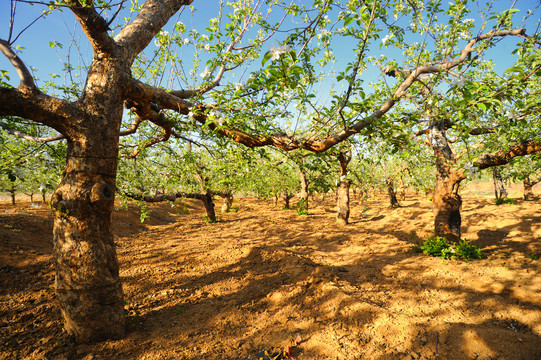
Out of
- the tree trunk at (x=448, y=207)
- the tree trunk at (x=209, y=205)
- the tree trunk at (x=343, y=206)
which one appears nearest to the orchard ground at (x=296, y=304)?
the tree trunk at (x=448, y=207)

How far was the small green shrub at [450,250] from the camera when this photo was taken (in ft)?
21.8

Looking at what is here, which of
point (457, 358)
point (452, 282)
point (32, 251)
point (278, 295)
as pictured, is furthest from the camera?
point (32, 251)

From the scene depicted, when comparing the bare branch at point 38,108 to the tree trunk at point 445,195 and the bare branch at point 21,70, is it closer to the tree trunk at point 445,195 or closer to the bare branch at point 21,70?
the bare branch at point 21,70

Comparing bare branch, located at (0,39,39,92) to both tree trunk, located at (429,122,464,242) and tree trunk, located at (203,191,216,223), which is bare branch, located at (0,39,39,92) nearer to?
tree trunk, located at (429,122,464,242)

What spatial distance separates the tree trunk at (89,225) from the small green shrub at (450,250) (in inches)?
310

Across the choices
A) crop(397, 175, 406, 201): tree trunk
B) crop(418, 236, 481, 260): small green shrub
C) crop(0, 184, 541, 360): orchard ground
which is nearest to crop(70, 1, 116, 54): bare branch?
crop(0, 184, 541, 360): orchard ground

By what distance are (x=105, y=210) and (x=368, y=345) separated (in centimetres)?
384

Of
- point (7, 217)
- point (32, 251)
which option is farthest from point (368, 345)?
point (7, 217)

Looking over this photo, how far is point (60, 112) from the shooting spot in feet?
9.30

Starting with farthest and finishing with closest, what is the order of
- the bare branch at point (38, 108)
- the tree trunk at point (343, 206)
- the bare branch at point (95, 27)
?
the tree trunk at point (343, 206), the bare branch at point (95, 27), the bare branch at point (38, 108)

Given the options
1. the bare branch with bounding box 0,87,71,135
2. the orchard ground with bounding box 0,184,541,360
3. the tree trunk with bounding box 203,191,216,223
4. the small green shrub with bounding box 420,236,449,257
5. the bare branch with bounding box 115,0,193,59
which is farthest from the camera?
the tree trunk with bounding box 203,191,216,223

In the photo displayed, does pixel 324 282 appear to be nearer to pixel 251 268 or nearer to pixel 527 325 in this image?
pixel 251 268

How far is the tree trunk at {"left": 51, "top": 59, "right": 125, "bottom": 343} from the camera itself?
284 centimetres

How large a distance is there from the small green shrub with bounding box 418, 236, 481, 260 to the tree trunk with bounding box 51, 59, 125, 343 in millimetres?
7873
